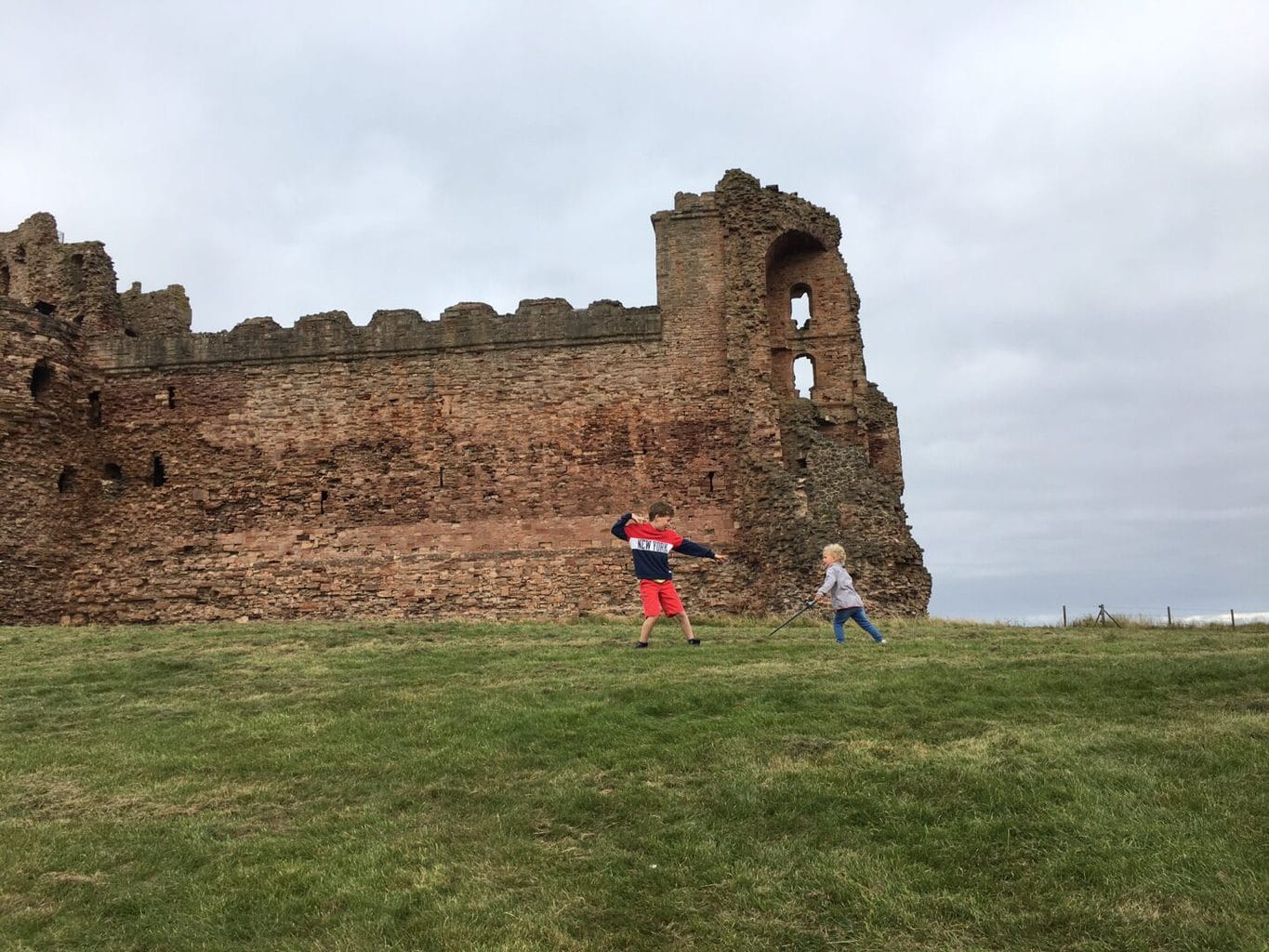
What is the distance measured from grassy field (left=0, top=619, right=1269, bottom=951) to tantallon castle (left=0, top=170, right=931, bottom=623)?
980cm

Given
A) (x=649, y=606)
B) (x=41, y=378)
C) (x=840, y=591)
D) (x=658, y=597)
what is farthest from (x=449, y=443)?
Answer: (x=840, y=591)

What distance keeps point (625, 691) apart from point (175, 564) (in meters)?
16.3

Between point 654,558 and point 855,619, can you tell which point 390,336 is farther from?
point 855,619

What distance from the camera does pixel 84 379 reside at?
2400 cm

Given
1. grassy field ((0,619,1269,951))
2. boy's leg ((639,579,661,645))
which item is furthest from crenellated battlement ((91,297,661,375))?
grassy field ((0,619,1269,951))

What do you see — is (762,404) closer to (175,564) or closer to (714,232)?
(714,232)

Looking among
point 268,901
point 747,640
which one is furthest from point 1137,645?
point 268,901

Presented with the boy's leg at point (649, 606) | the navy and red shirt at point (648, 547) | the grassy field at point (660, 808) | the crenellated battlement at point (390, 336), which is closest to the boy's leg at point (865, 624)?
the grassy field at point (660, 808)

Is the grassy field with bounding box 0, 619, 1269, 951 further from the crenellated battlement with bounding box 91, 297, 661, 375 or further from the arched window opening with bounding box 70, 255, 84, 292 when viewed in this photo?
the arched window opening with bounding box 70, 255, 84, 292

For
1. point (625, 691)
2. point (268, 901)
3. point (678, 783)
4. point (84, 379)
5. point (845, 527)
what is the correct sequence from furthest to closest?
1. point (84, 379)
2. point (845, 527)
3. point (625, 691)
4. point (678, 783)
5. point (268, 901)

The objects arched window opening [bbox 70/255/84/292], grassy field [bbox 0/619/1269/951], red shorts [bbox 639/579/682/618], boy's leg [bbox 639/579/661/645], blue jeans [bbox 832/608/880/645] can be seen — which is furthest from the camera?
arched window opening [bbox 70/255/84/292]

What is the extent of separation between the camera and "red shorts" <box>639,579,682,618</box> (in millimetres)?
13445

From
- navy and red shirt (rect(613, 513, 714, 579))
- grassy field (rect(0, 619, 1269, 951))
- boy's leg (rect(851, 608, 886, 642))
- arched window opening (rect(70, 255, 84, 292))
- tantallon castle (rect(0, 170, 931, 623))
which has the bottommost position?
grassy field (rect(0, 619, 1269, 951))

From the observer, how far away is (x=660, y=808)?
7246 millimetres
